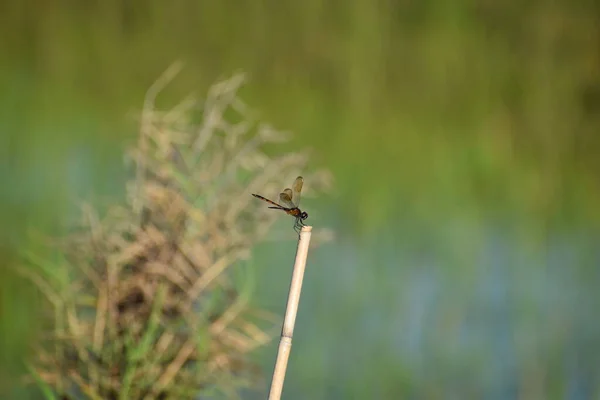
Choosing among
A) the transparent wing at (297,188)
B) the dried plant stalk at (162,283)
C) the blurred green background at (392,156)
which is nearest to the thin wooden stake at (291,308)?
the transparent wing at (297,188)

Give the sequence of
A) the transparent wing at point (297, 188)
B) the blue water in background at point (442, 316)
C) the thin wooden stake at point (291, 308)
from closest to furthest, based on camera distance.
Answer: the thin wooden stake at point (291, 308), the transparent wing at point (297, 188), the blue water in background at point (442, 316)

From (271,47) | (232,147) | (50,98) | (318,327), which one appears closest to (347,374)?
(318,327)

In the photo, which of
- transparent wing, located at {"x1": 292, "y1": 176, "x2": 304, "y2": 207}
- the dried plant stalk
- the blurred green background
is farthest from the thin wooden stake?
the blurred green background

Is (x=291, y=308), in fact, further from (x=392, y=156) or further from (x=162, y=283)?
(x=392, y=156)

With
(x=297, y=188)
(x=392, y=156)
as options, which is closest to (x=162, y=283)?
A: (x=297, y=188)

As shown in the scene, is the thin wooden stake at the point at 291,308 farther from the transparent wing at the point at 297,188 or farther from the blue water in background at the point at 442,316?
the blue water in background at the point at 442,316

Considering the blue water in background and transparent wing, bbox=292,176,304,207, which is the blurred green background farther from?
transparent wing, bbox=292,176,304,207

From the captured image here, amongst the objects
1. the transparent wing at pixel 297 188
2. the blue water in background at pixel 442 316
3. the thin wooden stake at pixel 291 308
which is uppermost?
the blue water in background at pixel 442 316
